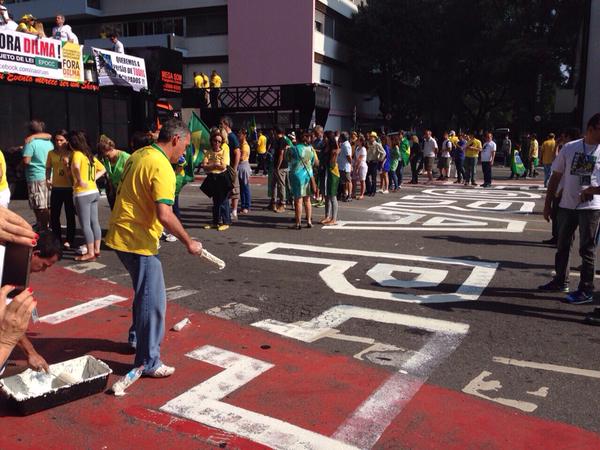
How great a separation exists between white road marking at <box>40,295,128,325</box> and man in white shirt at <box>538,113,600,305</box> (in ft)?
15.9

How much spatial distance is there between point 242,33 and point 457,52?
53.6ft

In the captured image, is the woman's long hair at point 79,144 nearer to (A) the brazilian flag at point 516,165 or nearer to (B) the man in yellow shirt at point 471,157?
(B) the man in yellow shirt at point 471,157

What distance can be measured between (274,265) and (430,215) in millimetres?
5638

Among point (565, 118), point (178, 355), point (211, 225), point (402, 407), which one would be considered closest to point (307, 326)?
point (178, 355)

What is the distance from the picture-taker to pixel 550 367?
14.4ft

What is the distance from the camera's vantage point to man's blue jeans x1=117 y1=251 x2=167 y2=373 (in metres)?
3.94

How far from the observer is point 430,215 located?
12.2 m

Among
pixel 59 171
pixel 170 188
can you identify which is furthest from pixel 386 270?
pixel 59 171

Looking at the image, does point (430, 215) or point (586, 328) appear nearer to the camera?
point (586, 328)

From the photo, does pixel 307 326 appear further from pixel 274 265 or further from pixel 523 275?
pixel 523 275

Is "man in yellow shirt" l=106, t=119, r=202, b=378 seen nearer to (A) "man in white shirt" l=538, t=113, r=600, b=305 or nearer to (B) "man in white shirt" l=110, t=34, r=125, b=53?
(A) "man in white shirt" l=538, t=113, r=600, b=305

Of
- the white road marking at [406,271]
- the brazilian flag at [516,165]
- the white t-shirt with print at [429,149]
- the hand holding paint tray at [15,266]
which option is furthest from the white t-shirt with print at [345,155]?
the hand holding paint tray at [15,266]

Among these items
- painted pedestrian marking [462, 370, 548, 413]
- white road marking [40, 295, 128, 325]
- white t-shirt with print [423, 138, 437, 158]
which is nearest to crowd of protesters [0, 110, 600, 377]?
white road marking [40, 295, 128, 325]

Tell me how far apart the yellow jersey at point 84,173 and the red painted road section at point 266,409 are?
3080 mm
